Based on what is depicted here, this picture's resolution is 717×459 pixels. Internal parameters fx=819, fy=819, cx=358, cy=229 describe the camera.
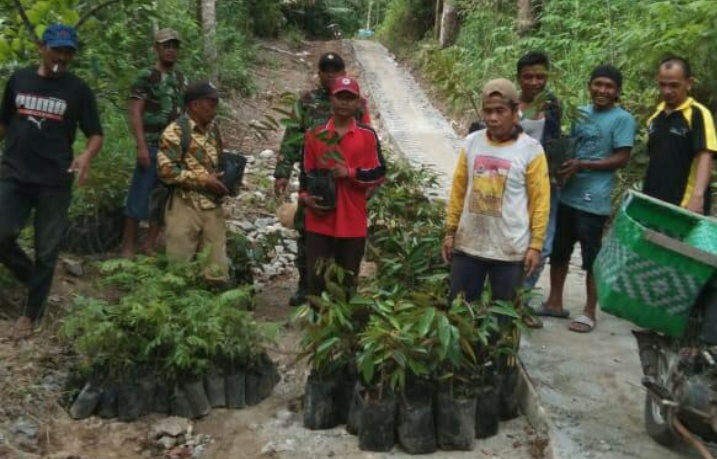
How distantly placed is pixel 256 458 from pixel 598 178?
9.47 ft

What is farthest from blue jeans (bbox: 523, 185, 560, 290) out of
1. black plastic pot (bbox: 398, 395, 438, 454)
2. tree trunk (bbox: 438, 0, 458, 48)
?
tree trunk (bbox: 438, 0, 458, 48)

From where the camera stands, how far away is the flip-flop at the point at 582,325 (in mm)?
5738

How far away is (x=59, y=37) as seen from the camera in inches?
190

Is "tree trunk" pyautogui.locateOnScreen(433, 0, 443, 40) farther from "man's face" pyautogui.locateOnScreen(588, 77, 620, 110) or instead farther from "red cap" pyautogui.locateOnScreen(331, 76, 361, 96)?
"red cap" pyautogui.locateOnScreen(331, 76, 361, 96)

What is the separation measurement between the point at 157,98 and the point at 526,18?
35.6 ft

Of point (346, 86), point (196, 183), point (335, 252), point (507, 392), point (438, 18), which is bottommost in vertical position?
point (507, 392)

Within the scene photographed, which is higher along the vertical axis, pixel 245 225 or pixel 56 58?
pixel 56 58

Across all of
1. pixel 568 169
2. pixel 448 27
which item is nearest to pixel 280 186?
pixel 568 169

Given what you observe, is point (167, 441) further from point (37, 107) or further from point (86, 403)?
point (37, 107)

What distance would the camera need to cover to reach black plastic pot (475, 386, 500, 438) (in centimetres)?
438

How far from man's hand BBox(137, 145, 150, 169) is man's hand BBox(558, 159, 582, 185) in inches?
124

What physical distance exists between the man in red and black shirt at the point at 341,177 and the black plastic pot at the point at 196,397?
3.77 ft

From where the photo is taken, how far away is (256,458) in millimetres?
4285

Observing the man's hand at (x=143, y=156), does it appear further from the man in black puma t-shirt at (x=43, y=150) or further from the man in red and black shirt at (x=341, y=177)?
the man in red and black shirt at (x=341, y=177)
